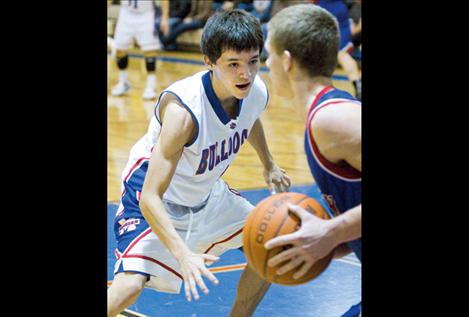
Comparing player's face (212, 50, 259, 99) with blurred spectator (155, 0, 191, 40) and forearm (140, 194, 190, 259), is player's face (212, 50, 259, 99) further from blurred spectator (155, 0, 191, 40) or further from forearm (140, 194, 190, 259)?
blurred spectator (155, 0, 191, 40)

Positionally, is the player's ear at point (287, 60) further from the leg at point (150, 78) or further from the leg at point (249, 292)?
the leg at point (150, 78)

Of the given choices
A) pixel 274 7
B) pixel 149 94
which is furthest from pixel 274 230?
pixel 274 7

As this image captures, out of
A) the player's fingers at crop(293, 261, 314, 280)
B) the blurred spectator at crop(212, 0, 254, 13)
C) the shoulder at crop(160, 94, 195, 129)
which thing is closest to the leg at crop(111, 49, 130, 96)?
the blurred spectator at crop(212, 0, 254, 13)

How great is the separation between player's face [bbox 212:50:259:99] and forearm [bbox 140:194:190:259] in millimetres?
538

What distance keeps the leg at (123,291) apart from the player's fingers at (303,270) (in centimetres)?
93

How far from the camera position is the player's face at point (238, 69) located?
11.0 ft

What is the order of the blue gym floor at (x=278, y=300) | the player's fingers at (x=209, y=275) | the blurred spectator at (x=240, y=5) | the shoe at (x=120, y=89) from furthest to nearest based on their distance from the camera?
the blurred spectator at (x=240, y=5) < the shoe at (x=120, y=89) < the blue gym floor at (x=278, y=300) < the player's fingers at (x=209, y=275)

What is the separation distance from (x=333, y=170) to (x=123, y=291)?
1075mm

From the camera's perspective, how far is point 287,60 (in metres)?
2.79

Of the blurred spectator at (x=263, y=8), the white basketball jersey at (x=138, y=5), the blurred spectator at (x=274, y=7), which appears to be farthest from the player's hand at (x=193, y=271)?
the blurred spectator at (x=263, y=8)
